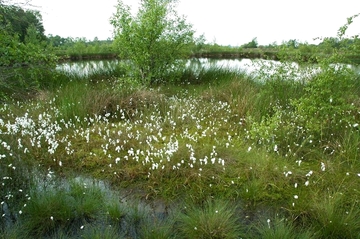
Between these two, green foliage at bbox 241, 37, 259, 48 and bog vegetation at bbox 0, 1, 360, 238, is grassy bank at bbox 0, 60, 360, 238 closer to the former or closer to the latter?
bog vegetation at bbox 0, 1, 360, 238

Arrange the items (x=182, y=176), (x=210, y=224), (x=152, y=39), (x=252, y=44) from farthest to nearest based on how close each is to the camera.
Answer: (x=252, y=44) → (x=152, y=39) → (x=182, y=176) → (x=210, y=224)

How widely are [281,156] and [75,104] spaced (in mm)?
6164

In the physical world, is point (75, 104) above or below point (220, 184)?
above

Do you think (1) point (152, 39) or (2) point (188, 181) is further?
(1) point (152, 39)

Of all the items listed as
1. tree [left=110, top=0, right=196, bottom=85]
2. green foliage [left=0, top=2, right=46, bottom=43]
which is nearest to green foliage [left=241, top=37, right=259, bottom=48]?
tree [left=110, top=0, right=196, bottom=85]

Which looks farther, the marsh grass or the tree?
the tree

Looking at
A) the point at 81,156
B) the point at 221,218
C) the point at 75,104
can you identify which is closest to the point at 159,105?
the point at 75,104

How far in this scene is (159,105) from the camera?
860 cm

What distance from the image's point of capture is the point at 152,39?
1088 centimetres

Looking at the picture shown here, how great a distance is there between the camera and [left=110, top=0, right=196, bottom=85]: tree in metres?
10.4

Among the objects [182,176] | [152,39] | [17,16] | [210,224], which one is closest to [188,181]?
[182,176]

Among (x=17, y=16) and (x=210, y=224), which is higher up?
(x=17, y=16)

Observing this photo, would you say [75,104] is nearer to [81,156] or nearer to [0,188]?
[81,156]

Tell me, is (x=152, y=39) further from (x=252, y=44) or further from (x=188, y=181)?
(x=252, y=44)
